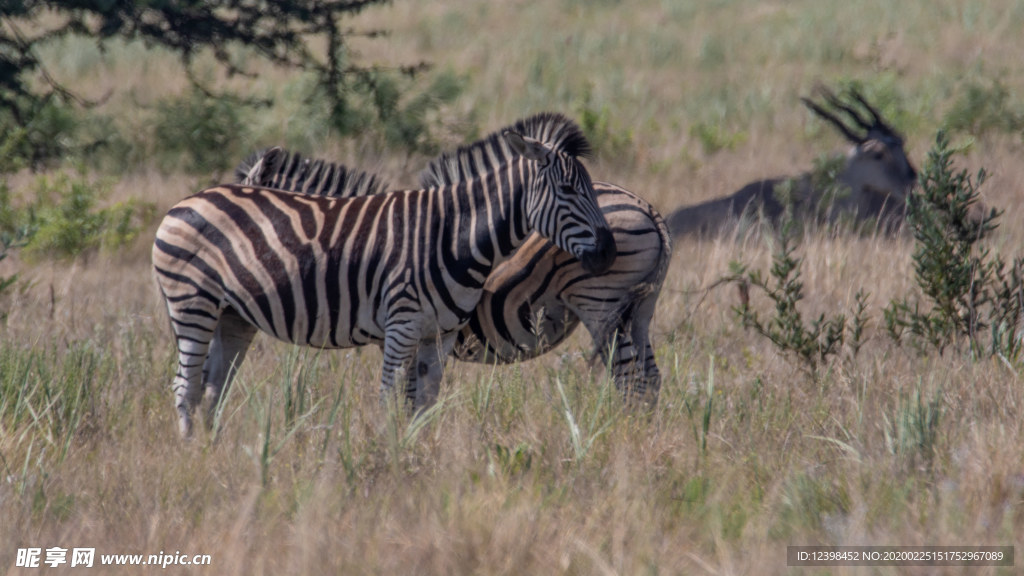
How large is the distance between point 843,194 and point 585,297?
5654 millimetres

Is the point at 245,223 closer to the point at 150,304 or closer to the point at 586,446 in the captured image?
the point at 586,446

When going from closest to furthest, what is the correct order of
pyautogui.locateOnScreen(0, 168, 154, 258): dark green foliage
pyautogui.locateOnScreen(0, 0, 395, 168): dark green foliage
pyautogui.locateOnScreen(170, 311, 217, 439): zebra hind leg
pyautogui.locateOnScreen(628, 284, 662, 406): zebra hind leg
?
pyautogui.locateOnScreen(170, 311, 217, 439): zebra hind leg → pyautogui.locateOnScreen(628, 284, 662, 406): zebra hind leg → pyautogui.locateOnScreen(0, 0, 395, 168): dark green foliage → pyautogui.locateOnScreen(0, 168, 154, 258): dark green foliage

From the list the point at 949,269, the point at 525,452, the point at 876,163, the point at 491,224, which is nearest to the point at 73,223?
the point at 491,224

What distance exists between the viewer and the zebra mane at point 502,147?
17.6 ft

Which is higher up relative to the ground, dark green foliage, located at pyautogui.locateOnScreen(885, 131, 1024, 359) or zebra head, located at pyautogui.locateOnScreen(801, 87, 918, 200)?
zebra head, located at pyautogui.locateOnScreen(801, 87, 918, 200)

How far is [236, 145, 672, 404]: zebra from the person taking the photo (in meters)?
5.58

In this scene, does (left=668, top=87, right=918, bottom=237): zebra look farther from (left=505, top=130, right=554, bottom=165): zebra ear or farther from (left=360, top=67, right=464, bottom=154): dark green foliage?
(left=505, top=130, right=554, bottom=165): zebra ear

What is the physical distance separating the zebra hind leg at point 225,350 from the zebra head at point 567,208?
6.31 feet

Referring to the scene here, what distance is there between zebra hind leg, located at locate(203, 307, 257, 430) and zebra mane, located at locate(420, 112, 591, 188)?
1375mm

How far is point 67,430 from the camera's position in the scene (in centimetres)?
480

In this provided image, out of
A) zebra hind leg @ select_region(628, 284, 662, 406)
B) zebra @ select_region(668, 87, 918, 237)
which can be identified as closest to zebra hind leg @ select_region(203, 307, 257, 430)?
zebra hind leg @ select_region(628, 284, 662, 406)

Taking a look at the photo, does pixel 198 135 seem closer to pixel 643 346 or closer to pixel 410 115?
pixel 410 115

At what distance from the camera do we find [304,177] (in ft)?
20.5

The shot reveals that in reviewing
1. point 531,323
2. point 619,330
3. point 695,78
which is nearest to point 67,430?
point 531,323
